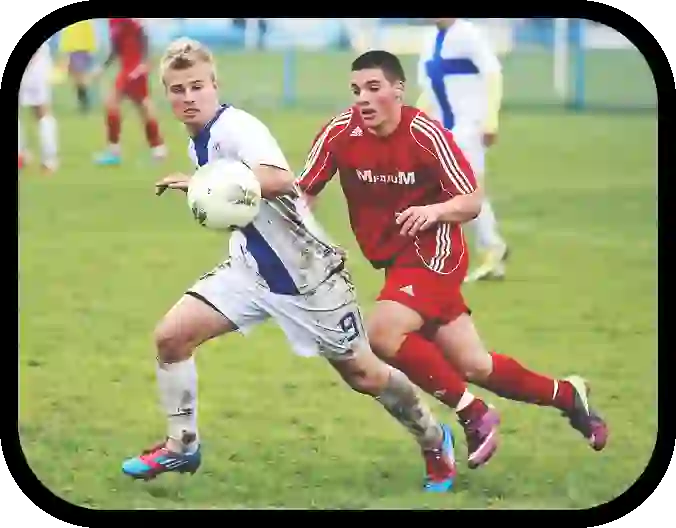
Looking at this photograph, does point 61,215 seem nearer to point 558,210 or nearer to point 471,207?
point 471,207

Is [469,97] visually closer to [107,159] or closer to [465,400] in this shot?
[465,400]

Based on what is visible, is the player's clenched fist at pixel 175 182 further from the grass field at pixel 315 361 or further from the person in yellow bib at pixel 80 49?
the person in yellow bib at pixel 80 49

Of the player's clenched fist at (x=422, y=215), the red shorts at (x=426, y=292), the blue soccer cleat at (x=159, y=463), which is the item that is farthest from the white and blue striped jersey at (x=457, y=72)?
the blue soccer cleat at (x=159, y=463)

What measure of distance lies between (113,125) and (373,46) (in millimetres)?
751

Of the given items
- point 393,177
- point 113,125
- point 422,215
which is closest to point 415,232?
point 422,215

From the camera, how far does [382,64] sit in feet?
12.2

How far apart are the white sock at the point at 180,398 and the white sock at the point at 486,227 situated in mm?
829

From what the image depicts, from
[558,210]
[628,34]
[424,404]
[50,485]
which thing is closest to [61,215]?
[50,485]

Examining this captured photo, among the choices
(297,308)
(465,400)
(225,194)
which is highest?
(225,194)

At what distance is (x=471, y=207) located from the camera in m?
3.72

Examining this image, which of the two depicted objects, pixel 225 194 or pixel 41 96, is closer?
pixel 225 194

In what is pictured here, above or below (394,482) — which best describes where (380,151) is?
above

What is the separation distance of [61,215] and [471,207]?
1101 millimetres

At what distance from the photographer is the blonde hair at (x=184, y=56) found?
372 cm
